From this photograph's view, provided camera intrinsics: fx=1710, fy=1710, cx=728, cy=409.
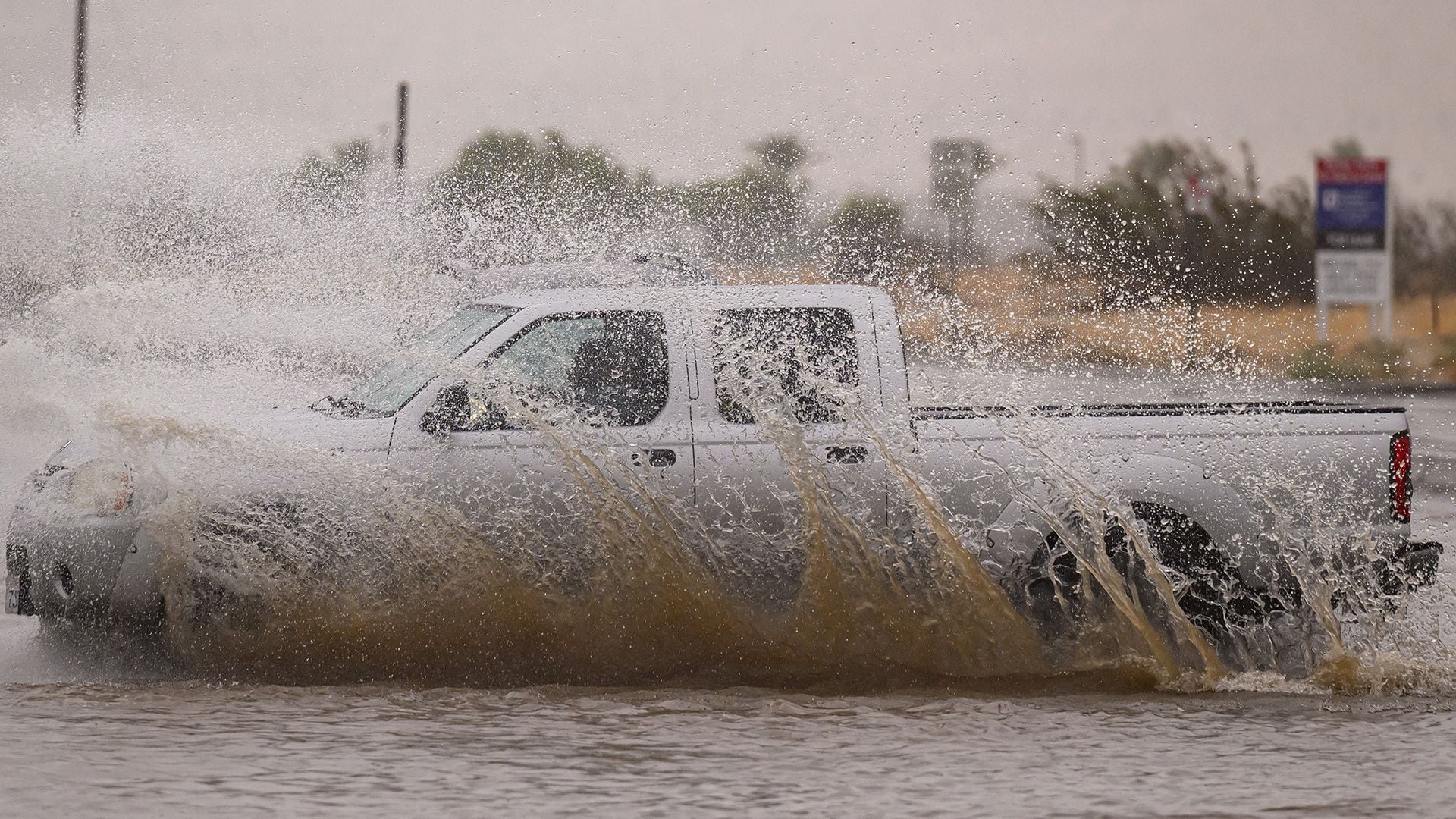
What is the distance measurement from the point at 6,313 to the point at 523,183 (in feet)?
83.6

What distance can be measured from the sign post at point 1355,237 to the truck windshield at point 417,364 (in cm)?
3759

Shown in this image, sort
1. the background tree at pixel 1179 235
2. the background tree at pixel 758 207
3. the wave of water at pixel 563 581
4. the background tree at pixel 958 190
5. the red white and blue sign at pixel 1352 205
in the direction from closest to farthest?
the wave of water at pixel 563 581 → the background tree at pixel 758 207 → the background tree at pixel 958 190 → the background tree at pixel 1179 235 → the red white and blue sign at pixel 1352 205

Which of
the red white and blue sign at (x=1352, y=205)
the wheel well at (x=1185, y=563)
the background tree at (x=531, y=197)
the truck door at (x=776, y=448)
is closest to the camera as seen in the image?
the truck door at (x=776, y=448)

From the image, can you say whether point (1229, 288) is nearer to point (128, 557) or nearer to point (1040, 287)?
point (1040, 287)

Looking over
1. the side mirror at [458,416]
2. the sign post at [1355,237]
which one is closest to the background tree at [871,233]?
the side mirror at [458,416]

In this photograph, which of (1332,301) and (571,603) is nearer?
(571,603)

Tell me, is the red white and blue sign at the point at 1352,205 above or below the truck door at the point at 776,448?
above

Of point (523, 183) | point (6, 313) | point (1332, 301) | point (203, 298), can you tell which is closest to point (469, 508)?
point (203, 298)

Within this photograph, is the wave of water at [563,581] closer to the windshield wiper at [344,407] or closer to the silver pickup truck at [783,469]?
the silver pickup truck at [783,469]

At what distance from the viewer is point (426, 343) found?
774 centimetres

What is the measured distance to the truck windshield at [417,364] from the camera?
736 centimetres

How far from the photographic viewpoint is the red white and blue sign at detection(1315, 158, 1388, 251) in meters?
41.8

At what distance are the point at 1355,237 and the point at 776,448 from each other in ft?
125

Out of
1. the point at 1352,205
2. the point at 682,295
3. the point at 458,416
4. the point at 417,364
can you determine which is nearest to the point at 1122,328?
the point at 1352,205
